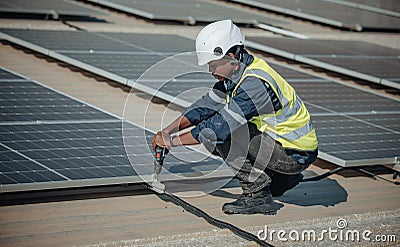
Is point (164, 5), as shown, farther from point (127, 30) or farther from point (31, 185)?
point (31, 185)

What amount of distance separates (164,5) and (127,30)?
244 centimetres

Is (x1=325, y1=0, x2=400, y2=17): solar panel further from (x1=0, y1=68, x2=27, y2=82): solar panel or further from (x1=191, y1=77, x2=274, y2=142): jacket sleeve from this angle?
(x1=191, y1=77, x2=274, y2=142): jacket sleeve

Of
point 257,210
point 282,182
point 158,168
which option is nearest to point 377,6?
point 282,182

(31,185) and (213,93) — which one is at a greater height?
(213,93)

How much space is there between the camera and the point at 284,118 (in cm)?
766

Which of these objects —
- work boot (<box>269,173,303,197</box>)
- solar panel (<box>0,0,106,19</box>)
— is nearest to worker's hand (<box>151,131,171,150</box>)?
work boot (<box>269,173,303,197</box>)

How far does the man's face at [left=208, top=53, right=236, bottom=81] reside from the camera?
7398mm

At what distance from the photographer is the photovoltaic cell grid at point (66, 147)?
24.3 ft

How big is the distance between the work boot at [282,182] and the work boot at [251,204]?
0.23m

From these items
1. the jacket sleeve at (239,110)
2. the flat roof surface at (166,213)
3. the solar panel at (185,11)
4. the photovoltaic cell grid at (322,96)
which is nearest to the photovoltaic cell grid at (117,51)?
the photovoltaic cell grid at (322,96)

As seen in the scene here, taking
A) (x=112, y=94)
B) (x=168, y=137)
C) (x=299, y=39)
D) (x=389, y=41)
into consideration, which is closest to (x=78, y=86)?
(x=112, y=94)

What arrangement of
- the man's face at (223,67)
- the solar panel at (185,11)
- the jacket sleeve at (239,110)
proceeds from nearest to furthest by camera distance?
the jacket sleeve at (239,110), the man's face at (223,67), the solar panel at (185,11)

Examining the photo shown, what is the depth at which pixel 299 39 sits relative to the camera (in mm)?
17188

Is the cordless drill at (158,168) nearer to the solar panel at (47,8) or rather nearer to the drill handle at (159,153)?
the drill handle at (159,153)
